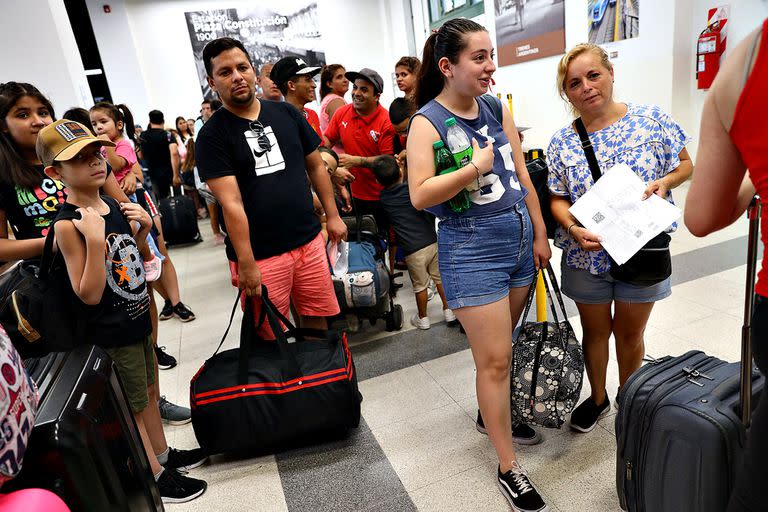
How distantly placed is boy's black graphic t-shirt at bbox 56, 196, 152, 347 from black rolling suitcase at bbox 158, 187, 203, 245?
4.70 m

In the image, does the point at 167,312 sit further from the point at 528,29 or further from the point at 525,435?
the point at 528,29

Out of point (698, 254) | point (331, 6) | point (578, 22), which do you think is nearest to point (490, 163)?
point (698, 254)

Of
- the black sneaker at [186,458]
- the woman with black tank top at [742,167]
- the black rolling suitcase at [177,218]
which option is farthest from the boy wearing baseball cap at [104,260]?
the black rolling suitcase at [177,218]

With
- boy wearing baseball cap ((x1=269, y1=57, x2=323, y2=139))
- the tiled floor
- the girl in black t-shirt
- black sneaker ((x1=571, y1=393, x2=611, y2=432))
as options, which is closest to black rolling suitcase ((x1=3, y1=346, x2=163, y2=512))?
the tiled floor

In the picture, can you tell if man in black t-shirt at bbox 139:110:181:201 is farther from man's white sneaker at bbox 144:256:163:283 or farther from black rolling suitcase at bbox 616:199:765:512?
black rolling suitcase at bbox 616:199:765:512

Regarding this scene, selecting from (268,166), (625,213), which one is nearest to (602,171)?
(625,213)

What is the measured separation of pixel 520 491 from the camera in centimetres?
157

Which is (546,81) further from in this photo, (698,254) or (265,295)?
(265,295)

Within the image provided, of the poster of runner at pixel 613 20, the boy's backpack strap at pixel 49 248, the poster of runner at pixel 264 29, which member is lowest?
the boy's backpack strap at pixel 49 248

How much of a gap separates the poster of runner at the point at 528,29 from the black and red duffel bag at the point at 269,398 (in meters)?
6.51

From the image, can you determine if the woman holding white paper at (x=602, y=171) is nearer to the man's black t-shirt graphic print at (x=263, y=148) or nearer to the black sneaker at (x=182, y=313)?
the man's black t-shirt graphic print at (x=263, y=148)

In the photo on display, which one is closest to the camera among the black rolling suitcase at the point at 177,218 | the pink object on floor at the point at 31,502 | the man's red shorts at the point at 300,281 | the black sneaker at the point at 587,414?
the pink object on floor at the point at 31,502

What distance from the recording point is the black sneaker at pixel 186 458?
195 centimetres

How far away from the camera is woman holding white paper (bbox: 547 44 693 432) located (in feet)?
5.13
